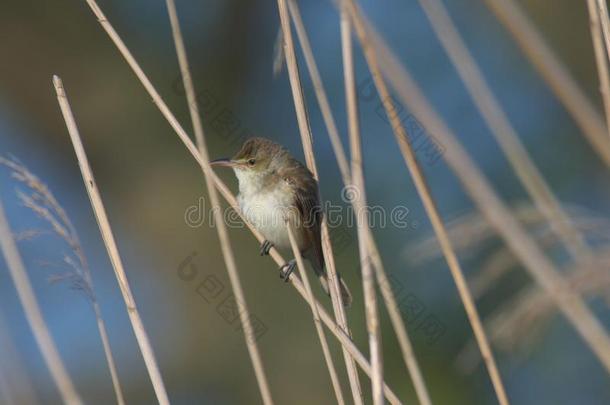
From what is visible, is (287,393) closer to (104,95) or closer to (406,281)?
(406,281)

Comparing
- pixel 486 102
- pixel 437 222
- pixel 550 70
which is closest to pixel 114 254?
pixel 437 222

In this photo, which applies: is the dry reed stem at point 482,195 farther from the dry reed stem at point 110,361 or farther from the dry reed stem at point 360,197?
the dry reed stem at point 110,361

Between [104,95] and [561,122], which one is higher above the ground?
[104,95]

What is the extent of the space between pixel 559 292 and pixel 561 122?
5.66 meters

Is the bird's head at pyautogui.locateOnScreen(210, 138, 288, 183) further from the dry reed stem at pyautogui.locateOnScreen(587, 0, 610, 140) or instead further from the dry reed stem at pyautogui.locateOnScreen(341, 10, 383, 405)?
the dry reed stem at pyautogui.locateOnScreen(587, 0, 610, 140)

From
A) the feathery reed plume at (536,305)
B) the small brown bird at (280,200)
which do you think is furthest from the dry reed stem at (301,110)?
the small brown bird at (280,200)

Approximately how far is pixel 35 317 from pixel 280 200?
1.74 metres

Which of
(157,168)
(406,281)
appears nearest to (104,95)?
(157,168)

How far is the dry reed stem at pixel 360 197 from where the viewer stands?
6.43 feet

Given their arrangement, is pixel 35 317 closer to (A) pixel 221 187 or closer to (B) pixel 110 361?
(B) pixel 110 361

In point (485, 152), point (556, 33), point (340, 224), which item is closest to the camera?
point (340, 224)

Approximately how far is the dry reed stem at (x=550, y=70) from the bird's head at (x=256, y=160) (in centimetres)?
234

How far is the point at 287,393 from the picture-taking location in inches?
266

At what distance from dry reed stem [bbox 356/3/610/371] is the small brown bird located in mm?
1773
